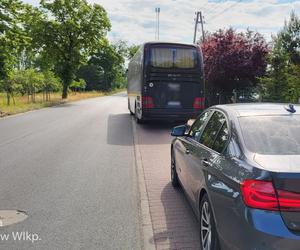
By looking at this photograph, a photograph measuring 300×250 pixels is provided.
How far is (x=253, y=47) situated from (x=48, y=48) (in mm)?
29194

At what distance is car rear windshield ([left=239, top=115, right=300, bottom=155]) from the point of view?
333cm

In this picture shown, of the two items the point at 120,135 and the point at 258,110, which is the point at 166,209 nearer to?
the point at 258,110

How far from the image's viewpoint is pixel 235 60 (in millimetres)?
21594

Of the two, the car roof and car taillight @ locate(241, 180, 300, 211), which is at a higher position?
the car roof

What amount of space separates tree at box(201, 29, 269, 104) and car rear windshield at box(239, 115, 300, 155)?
59.7 feet

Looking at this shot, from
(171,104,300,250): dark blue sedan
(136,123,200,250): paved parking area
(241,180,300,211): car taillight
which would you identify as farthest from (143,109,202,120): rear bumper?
(241,180,300,211): car taillight

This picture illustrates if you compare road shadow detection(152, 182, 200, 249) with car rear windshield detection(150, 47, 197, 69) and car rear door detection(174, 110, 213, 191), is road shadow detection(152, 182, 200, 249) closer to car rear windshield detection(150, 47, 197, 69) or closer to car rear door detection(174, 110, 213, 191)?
car rear door detection(174, 110, 213, 191)

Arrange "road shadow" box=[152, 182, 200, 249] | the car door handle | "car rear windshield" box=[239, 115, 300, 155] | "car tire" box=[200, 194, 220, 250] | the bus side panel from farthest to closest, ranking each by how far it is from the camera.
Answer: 1. the bus side panel
2. "road shadow" box=[152, 182, 200, 249]
3. the car door handle
4. "car tire" box=[200, 194, 220, 250]
5. "car rear windshield" box=[239, 115, 300, 155]

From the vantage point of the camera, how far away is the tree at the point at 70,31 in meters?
44.5

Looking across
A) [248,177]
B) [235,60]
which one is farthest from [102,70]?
[248,177]

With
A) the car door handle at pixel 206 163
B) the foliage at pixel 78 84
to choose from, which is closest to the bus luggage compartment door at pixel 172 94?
the car door handle at pixel 206 163

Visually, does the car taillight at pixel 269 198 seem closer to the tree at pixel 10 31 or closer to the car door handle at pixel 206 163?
the car door handle at pixel 206 163

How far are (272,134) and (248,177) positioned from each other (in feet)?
2.52

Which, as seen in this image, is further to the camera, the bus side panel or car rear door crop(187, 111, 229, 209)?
the bus side panel
